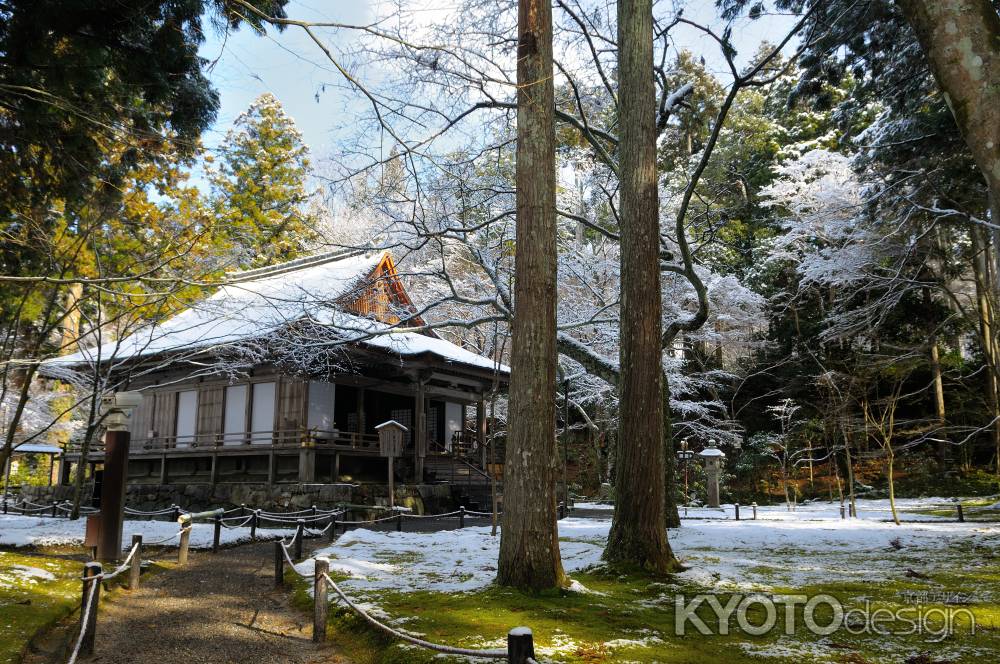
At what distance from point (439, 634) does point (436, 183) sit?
406 inches

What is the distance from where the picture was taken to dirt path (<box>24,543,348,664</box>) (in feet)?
17.0

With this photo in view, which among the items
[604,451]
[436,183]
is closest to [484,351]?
[604,451]

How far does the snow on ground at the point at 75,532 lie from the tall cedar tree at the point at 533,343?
837 centimetres

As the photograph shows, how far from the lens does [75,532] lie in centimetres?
1288

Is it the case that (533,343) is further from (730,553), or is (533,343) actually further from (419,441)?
(419,441)

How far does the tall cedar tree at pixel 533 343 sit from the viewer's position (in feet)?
20.0

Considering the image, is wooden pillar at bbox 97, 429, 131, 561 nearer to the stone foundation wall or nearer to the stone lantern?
the stone foundation wall

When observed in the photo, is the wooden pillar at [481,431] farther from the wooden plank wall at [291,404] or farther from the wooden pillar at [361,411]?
the wooden plank wall at [291,404]

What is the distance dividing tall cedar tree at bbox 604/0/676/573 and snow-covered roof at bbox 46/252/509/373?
662cm

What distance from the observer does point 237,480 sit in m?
19.2

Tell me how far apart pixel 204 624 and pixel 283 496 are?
37.5 ft

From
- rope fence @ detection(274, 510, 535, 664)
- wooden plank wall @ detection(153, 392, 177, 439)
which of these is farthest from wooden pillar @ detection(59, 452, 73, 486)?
rope fence @ detection(274, 510, 535, 664)

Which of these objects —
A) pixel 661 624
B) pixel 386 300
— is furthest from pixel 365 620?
pixel 386 300

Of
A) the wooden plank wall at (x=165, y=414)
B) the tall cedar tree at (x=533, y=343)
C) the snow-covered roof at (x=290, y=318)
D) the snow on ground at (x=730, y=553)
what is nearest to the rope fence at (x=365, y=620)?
the snow on ground at (x=730, y=553)
